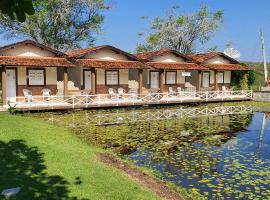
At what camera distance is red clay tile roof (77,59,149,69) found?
86.2 feet

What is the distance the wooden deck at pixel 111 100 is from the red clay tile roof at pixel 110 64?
2222mm

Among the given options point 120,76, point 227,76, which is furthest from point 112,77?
point 227,76

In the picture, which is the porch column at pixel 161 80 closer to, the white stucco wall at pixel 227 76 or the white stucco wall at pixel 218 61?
the white stucco wall at pixel 218 61

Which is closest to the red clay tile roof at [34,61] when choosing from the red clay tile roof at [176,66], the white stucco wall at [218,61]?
the red clay tile roof at [176,66]

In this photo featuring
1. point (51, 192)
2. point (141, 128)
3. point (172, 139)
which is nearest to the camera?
point (51, 192)

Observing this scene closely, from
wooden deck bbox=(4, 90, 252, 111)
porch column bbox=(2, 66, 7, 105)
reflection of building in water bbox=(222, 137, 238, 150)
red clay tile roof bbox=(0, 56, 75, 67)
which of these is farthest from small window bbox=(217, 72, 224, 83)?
porch column bbox=(2, 66, 7, 105)

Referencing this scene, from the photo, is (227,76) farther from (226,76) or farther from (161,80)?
(161,80)

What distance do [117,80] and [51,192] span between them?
21908 millimetres

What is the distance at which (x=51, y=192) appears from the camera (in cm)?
783

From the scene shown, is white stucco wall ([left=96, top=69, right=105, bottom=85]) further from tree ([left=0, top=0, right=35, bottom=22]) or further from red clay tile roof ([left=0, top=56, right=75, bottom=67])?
tree ([left=0, top=0, right=35, bottom=22])

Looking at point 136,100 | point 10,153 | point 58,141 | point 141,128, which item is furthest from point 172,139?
point 136,100

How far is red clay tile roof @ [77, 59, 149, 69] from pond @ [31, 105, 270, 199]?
13.0 feet

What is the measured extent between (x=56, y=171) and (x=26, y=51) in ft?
57.7

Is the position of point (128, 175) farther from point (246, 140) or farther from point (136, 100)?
point (136, 100)
